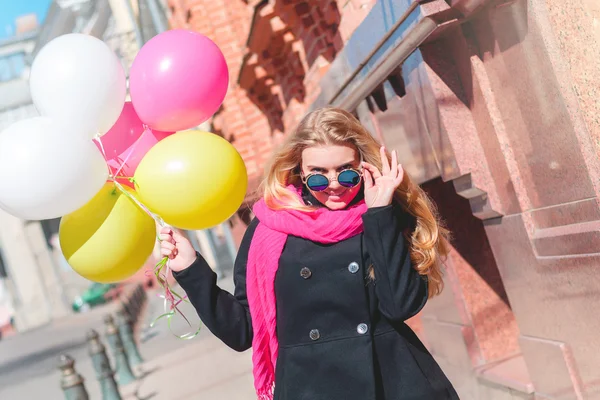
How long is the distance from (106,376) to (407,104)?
14.6ft

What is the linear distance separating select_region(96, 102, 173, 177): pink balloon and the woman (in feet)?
1.75

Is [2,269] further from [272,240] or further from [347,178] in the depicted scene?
[347,178]

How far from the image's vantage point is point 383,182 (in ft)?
8.75

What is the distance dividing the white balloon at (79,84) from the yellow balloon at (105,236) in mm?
336

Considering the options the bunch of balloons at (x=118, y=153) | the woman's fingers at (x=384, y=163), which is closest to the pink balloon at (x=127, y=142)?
the bunch of balloons at (x=118, y=153)

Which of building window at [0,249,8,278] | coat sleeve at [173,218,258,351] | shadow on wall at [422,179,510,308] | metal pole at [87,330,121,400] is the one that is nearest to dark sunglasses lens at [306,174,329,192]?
coat sleeve at [173,218,258,351]

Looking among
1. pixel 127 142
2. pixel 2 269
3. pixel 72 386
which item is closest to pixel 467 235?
pixel 127 142

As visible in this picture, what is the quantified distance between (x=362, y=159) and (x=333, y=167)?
0.18 meters

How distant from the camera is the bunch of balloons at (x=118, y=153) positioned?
2930 millimetres

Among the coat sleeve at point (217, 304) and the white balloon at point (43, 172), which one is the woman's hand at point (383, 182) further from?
the white balloon at point (43, 172)

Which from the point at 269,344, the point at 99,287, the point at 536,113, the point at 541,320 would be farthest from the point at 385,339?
the point at 99,287

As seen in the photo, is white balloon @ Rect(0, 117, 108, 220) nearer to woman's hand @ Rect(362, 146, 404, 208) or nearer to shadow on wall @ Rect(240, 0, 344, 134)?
woman's hand @ Rect(362, 146, 404, 208)

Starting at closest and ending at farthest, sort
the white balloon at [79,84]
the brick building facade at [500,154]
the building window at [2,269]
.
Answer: the white balloon at [79,84], the brick building facade at [500,154], the building window at [2,269]

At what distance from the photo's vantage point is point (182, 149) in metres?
2.98
